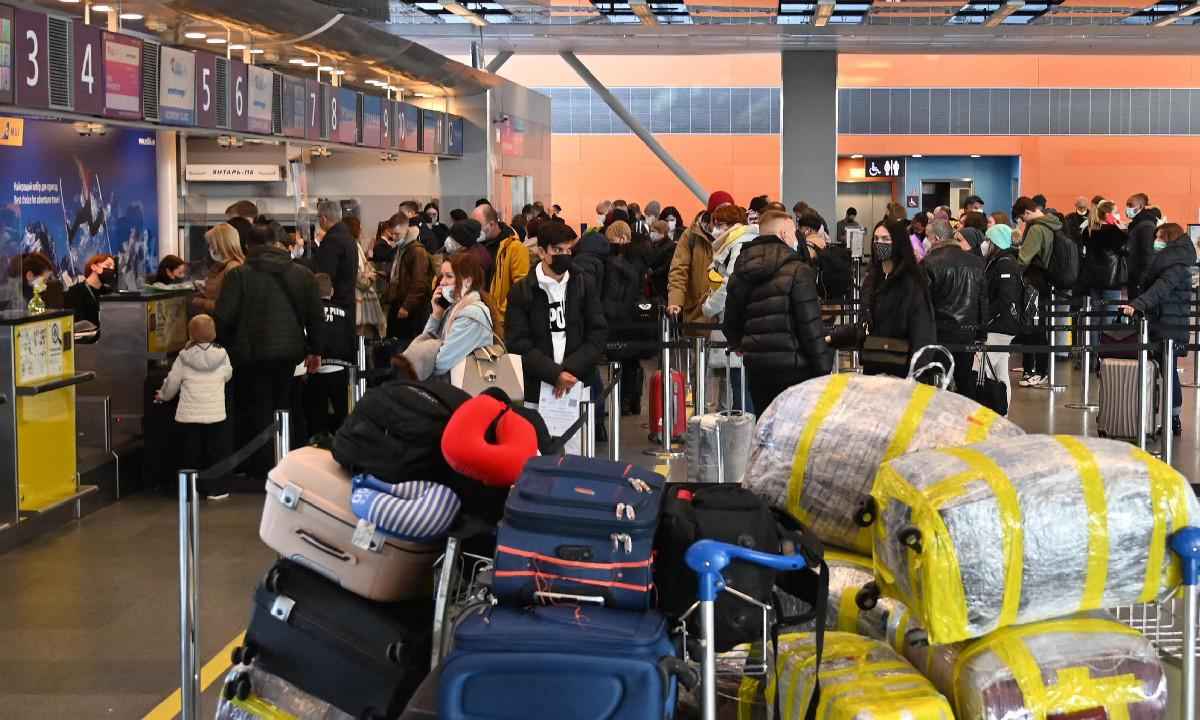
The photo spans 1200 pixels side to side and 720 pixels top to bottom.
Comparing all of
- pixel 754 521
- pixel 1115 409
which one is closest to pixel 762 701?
pixel 754 521

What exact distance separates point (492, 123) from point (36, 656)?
14.6 meters

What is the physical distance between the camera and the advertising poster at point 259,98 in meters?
11.8

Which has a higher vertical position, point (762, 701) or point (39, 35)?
point (39, 35)

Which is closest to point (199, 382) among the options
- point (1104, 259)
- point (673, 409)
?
point (673, 409)

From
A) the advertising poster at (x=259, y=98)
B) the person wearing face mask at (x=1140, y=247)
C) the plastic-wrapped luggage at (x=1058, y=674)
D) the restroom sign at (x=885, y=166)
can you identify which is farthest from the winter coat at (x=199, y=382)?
the restroom sign at (x=885, y=166)

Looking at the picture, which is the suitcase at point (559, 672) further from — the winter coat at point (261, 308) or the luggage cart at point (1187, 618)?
the winter coat at point (261, 308)

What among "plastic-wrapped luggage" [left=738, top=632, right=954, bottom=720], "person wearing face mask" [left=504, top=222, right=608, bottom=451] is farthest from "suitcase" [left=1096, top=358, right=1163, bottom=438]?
"plastic-wrapped luggage" [left=738, top=632, right=954, bottom=720]

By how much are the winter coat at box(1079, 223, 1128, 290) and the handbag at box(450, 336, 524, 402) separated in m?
9.23

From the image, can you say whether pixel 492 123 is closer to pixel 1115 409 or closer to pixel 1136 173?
pixel 1115 409

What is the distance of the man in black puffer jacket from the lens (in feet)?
25.6

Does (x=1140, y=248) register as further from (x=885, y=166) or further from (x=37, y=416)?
(x=885, y=166)

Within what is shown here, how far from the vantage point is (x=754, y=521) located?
3762mm

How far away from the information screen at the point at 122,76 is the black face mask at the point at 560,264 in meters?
3.18

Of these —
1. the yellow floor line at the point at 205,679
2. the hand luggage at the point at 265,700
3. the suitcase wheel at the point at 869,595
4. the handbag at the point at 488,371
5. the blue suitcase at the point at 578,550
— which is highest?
the handbag at the point at 488,371
